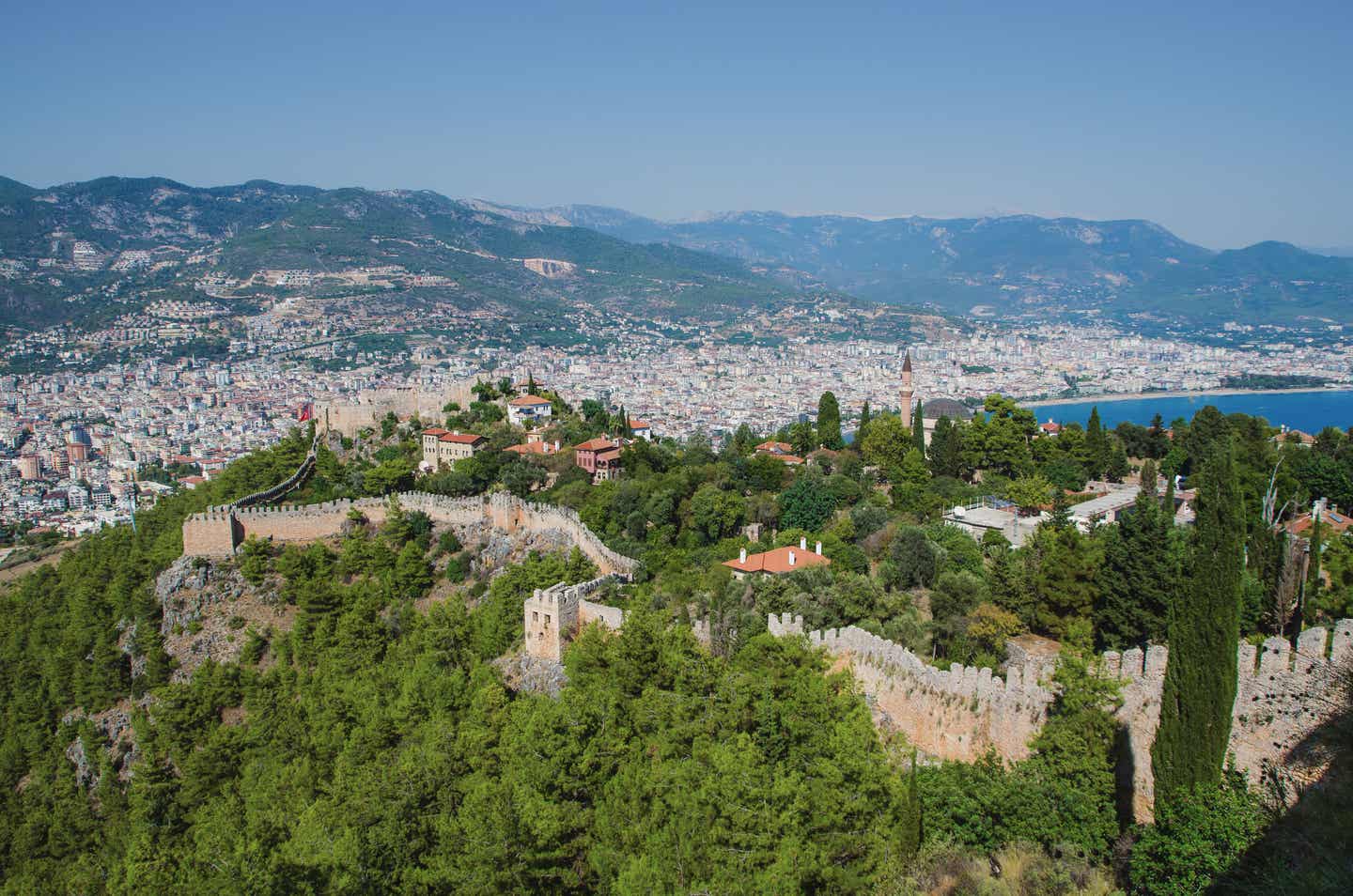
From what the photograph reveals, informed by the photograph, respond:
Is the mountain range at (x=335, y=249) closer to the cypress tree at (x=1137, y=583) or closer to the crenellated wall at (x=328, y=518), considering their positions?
the crenellated wall at (x=328, y=518)

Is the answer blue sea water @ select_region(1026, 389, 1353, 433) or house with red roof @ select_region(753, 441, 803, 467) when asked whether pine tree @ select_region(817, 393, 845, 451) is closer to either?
house with red roof @ select_region(753, 441, 803, 467)

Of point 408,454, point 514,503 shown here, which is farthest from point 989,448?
point 408,454

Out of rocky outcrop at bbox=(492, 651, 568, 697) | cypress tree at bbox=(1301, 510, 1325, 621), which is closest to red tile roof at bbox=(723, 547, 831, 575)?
rocky outcrop at bbox=(492, 651, 568, 697)

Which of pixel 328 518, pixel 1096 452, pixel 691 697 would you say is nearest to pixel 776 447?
pixel 1096 452

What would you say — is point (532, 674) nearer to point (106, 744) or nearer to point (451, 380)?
point (106, 744)

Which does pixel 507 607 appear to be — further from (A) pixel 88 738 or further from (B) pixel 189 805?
(A) pixel 88 738

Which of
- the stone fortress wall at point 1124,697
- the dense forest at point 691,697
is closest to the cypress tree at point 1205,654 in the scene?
the dense forest at point 691,697
